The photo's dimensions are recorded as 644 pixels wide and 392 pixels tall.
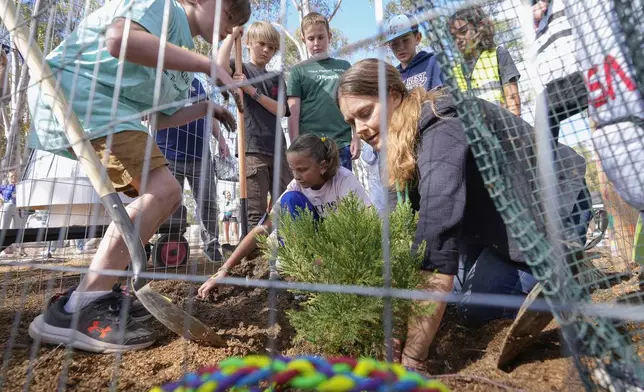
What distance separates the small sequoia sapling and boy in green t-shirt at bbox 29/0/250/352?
52 centimetres

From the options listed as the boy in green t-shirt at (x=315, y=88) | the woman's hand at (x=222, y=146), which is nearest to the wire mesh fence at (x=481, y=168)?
the boy in green t-shirt at (x=315, y=88)

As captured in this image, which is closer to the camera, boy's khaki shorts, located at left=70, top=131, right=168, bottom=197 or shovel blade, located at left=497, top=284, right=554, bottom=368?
shovel blade, located at left=497, top=284, right=554, bottom=368

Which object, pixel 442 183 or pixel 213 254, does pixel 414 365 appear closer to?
pixel 442 183

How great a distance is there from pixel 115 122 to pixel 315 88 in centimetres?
137

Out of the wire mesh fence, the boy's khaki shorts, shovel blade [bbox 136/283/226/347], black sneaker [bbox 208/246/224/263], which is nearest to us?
the wire mesh fence

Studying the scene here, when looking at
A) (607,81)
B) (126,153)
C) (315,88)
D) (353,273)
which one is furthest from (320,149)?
(607,81)

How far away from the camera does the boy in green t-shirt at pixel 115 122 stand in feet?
3.93

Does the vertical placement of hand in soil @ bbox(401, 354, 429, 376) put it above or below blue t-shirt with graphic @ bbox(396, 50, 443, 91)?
below

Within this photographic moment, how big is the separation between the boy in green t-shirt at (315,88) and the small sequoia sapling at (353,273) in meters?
1.28

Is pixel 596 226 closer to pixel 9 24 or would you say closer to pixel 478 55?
pixel 478 55

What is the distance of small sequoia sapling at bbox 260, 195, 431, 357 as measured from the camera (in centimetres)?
104

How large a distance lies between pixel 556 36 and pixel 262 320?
4.31 ft

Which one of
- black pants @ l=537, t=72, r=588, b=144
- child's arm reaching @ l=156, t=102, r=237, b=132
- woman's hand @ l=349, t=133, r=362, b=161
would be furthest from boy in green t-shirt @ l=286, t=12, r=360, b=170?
black pants @ l=537, t=72, r=588, b=144

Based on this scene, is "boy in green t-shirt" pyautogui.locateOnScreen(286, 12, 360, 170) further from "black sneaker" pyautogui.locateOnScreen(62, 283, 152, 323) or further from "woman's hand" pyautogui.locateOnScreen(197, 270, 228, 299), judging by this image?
"black sneaker" pyautogui.locateOnScreen(62, 283, 152, 323)
